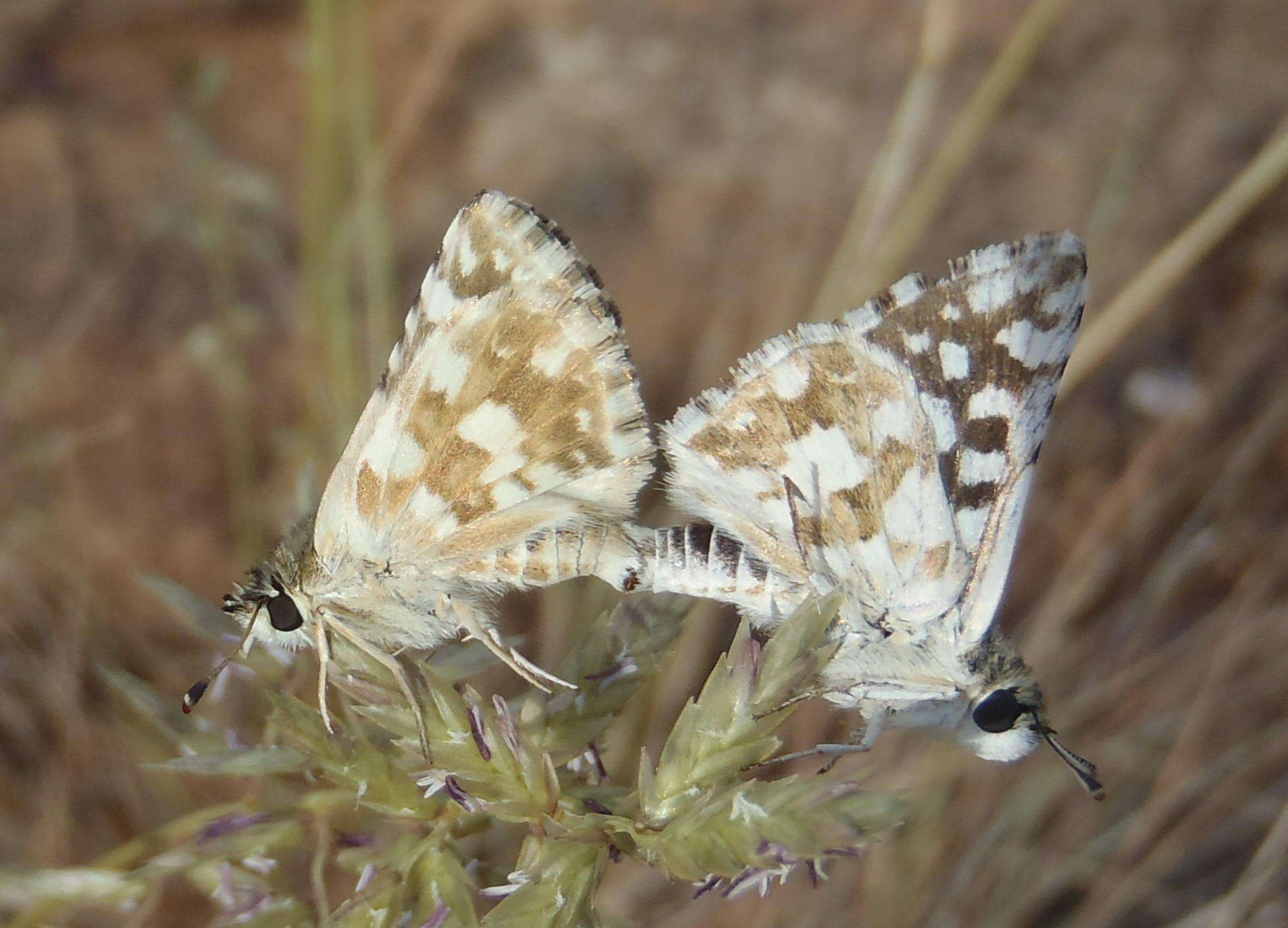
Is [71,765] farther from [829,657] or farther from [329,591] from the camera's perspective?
[829,657]

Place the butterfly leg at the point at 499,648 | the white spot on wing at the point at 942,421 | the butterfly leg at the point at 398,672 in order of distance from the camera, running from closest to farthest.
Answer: the butterfly leg at the point at 398,672 < the butterfly leg at the point at 499,648 < the white spot on wing at the point at 942,421

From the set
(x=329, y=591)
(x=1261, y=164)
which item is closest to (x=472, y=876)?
(x=329, y=591)

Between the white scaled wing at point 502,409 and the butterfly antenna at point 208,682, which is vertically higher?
the white scaled wing at point 502,409

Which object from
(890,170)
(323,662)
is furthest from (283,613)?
(890,170)

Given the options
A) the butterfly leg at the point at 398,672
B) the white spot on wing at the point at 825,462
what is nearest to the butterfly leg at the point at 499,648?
the butterfly leg at the point at 398,672

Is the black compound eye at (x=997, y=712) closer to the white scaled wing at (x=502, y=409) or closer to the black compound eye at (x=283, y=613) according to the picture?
the white scaled wing at (x=502, y=409)

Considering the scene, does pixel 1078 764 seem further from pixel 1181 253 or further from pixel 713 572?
pixel 1181 253
